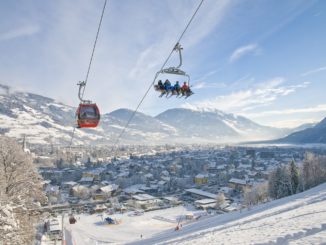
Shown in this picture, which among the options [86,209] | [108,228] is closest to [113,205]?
[86,209]

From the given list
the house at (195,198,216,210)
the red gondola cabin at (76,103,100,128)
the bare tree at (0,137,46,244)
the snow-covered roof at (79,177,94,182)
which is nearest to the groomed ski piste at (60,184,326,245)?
the house at (195,198,216,210)

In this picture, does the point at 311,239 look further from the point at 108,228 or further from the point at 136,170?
the point at 136,170

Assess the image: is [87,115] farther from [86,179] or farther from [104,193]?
[86,179]

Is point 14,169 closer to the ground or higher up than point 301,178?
higher up

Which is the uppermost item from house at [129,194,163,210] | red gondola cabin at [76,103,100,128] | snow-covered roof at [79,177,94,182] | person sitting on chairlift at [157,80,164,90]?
person sitting on chairlift at [157,80,164,90]

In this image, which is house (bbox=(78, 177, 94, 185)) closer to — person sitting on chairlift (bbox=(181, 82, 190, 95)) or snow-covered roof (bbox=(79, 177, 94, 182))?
snow-covered roof (bbox=(79, 177, 94, 182))

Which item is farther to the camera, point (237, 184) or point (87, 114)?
point (237, 184)

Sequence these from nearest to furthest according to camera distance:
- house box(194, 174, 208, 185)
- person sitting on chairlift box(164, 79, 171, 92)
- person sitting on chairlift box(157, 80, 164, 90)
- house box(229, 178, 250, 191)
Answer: person sitting on chairlift box(157, 80, 164, 90) < person sitting on chairlift box(164, 79, 171, 92) < house box(229, 178, 250, 191) < house box(194, 174, 208, 185)

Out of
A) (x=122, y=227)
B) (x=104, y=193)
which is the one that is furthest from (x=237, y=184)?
(x=122, y=227)

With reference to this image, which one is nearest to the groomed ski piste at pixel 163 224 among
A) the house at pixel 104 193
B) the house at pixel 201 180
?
the house at pixel 104 193
